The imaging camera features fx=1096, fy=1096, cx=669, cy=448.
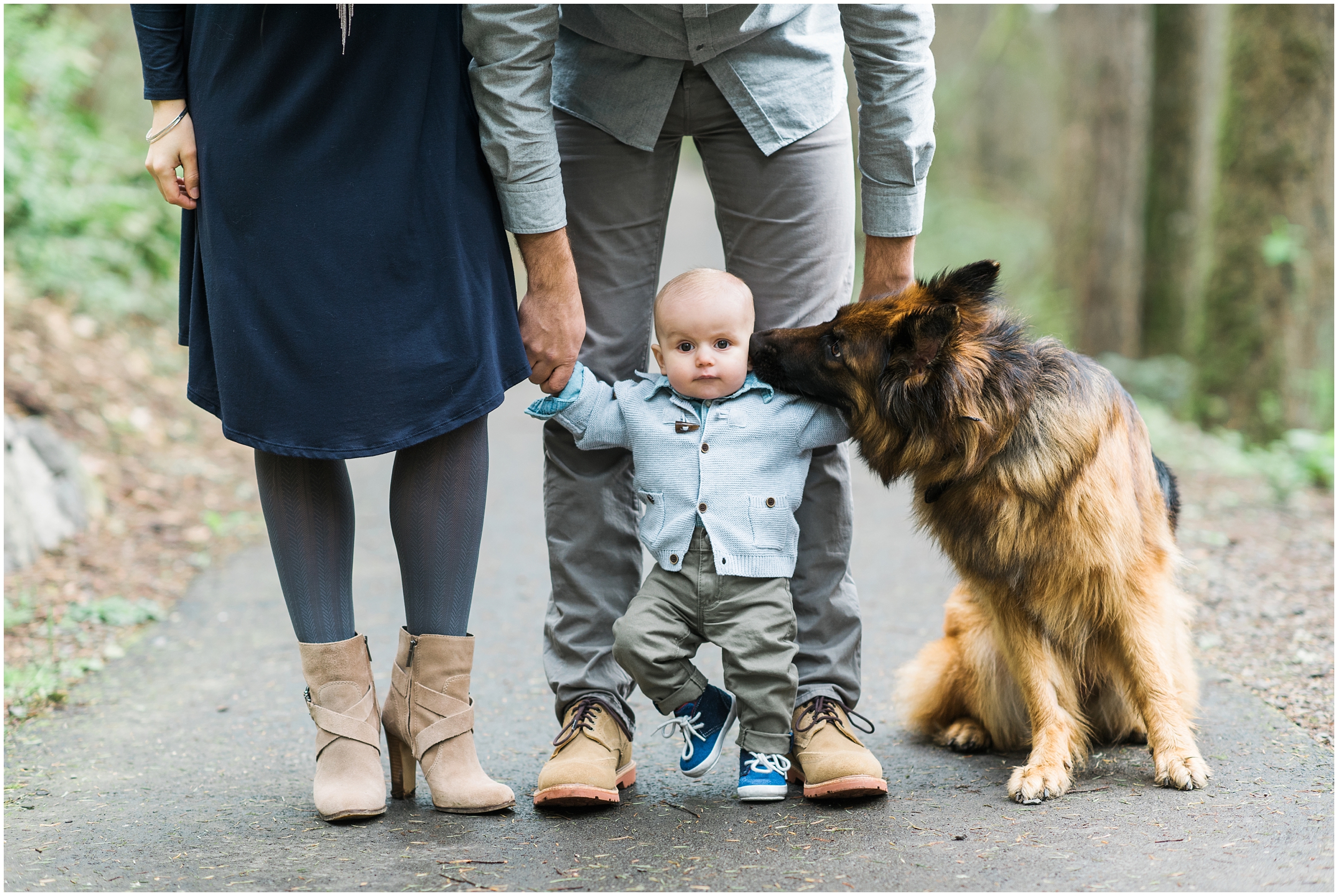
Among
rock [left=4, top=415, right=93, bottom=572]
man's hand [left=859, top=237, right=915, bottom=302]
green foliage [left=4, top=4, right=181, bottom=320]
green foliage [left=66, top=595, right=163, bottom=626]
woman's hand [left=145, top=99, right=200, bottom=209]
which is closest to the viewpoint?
woman's hand [left=145, top=99, right=200, bottom=209]

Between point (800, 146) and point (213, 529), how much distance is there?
422 centimetres

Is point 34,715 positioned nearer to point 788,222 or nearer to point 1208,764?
point 788,222

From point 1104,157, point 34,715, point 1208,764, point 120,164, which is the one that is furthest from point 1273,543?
point 120,164

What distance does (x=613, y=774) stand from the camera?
2.67m

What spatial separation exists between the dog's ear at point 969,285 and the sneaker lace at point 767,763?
1.19 m

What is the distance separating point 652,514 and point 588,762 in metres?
0.62

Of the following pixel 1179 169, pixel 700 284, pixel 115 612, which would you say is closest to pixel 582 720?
pixel 700 284

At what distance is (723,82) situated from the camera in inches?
104

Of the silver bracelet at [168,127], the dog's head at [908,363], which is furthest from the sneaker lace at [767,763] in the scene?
the silver bracelet at [168,127]

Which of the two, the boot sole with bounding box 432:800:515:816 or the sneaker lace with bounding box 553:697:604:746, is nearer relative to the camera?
the boot sole with bounding box 432:800:515:816

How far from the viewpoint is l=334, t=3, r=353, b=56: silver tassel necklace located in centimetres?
220

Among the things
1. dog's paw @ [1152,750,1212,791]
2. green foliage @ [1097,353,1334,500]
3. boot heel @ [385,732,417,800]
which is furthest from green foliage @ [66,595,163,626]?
green foliage @ [1097,353,1334,500]

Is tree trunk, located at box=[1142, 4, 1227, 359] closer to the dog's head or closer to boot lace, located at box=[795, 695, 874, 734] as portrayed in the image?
the dog's head

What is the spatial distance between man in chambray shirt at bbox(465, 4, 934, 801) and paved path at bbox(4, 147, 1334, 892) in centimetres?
22
